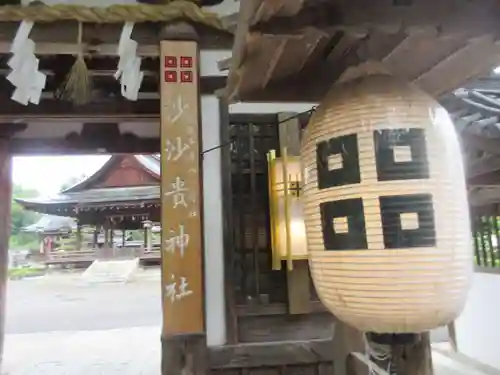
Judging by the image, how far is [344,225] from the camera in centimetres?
145

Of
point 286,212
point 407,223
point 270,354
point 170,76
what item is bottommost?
point 270,354

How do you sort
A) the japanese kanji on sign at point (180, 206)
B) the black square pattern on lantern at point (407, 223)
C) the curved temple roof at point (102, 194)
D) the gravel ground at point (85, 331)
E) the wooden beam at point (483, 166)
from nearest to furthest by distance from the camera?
the black square pattern on lantern at point (407, 223), the japanese kanji on sign at point (180, 206), the wooden beam at point (483, 166), the gravel ground at point (85, 331), the curved temple roof at point (102, 194)

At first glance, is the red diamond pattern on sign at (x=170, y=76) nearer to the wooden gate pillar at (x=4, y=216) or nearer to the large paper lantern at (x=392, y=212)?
the large paper lantern at (x=392, y=212)

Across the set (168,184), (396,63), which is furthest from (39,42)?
(396,63)

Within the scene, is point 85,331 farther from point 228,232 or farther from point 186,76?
point 186,76

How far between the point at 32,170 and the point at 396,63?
131 feet

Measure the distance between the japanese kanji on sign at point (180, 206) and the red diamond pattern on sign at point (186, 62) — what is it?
0.06m

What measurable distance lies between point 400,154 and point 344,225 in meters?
0.27

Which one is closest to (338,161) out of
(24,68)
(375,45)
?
(375,45)

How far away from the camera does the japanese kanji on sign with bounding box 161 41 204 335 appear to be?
8.44ft

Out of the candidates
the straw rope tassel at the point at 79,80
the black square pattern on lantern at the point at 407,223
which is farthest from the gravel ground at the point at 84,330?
the black square pattern on lantern at the point at 407,223

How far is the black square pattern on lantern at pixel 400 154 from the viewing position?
1406mm

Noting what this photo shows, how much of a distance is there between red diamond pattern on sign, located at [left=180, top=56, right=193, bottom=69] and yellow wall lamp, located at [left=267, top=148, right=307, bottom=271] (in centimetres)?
83

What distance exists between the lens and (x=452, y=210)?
141 cm
